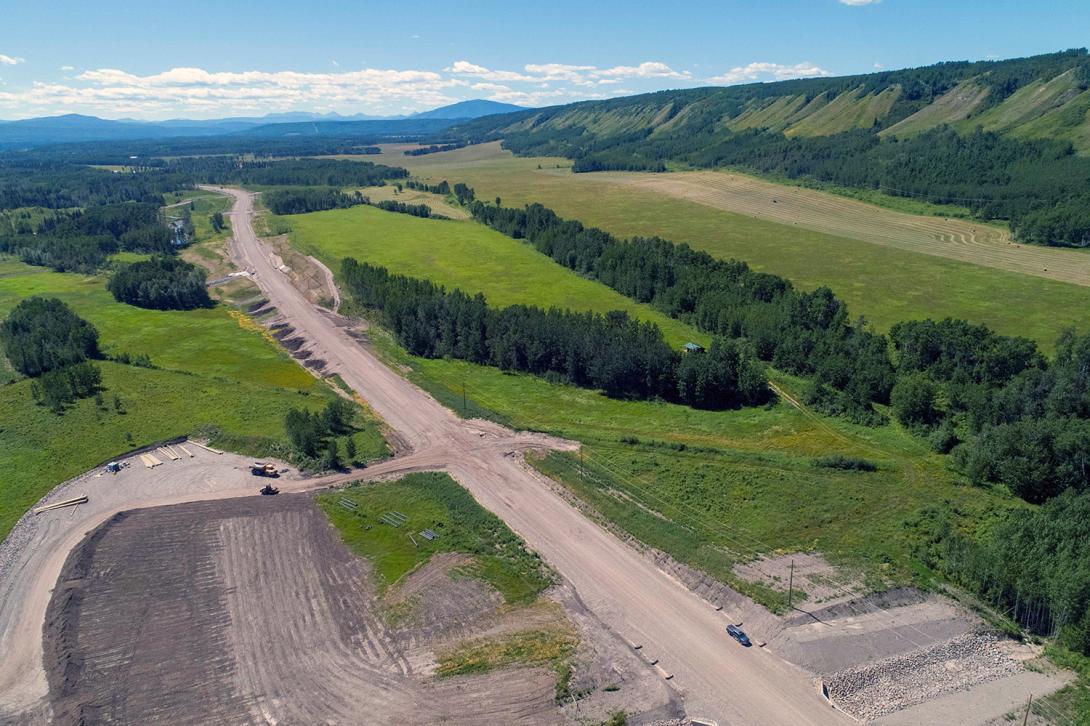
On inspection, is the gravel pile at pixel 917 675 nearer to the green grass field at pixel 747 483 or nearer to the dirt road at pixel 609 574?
the dirt road at pixel 609 574

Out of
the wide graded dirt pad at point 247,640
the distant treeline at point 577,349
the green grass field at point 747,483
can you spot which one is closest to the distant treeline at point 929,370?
the green grass field at point 747,483

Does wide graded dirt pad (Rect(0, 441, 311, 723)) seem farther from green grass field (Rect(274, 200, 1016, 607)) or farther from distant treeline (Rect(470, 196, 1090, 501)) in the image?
distant treeline (Rect(470, 196, 1090, 501))

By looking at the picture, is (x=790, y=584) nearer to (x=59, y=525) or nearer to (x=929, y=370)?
(x=929, y=370)

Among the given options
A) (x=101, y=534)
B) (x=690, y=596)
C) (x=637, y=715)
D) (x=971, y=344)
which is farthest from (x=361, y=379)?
(x=971, y=344)

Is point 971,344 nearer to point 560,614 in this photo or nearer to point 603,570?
point 603,570

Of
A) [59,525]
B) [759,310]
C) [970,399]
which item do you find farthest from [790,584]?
[59,525]
